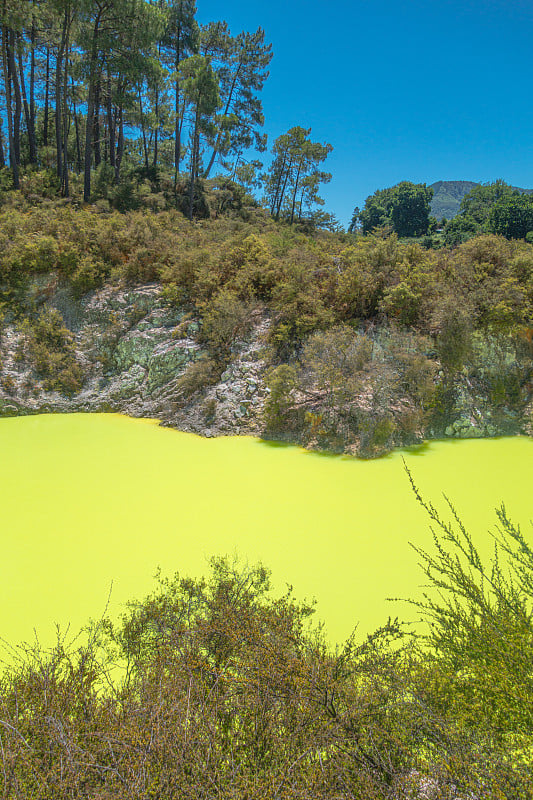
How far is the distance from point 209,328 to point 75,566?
682 centimetres

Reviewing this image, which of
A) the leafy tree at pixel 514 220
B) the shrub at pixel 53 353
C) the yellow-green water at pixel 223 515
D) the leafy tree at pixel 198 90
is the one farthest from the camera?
the leafy tree at pixel 514 220

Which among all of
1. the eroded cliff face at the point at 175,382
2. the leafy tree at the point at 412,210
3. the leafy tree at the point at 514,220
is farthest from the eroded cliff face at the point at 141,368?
the leafy tree at the point at 412,210

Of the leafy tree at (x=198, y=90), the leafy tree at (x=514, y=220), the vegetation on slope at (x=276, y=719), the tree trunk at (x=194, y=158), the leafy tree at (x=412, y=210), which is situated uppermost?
the leafy tree at (x=412, y=210)

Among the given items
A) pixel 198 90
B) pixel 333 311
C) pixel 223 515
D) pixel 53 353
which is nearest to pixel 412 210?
pixel 198 90

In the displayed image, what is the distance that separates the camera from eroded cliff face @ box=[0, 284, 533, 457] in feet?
25.2

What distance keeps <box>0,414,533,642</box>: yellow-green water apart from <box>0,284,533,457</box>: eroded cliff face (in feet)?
1.87

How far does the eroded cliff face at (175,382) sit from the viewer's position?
769 cm

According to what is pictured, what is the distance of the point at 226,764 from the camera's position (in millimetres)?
1875

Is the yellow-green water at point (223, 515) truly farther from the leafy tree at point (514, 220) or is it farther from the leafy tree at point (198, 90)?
the leafy tree at point (514, 220)

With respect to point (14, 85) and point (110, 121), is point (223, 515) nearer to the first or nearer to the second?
point (14, 85)

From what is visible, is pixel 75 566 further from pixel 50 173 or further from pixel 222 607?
pixel 50 173

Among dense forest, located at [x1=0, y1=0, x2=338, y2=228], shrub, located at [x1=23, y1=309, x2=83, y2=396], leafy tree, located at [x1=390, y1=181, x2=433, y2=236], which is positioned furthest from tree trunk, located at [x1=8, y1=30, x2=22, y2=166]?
leafy tree, located at [x1=390, y1=181, x2=433, y2=236]

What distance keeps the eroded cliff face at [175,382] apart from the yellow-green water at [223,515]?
0.57 m

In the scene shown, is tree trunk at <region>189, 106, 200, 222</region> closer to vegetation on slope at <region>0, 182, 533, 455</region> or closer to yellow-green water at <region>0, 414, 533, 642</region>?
vegetation on slope at <region>0, 182, 533, 455</region>
